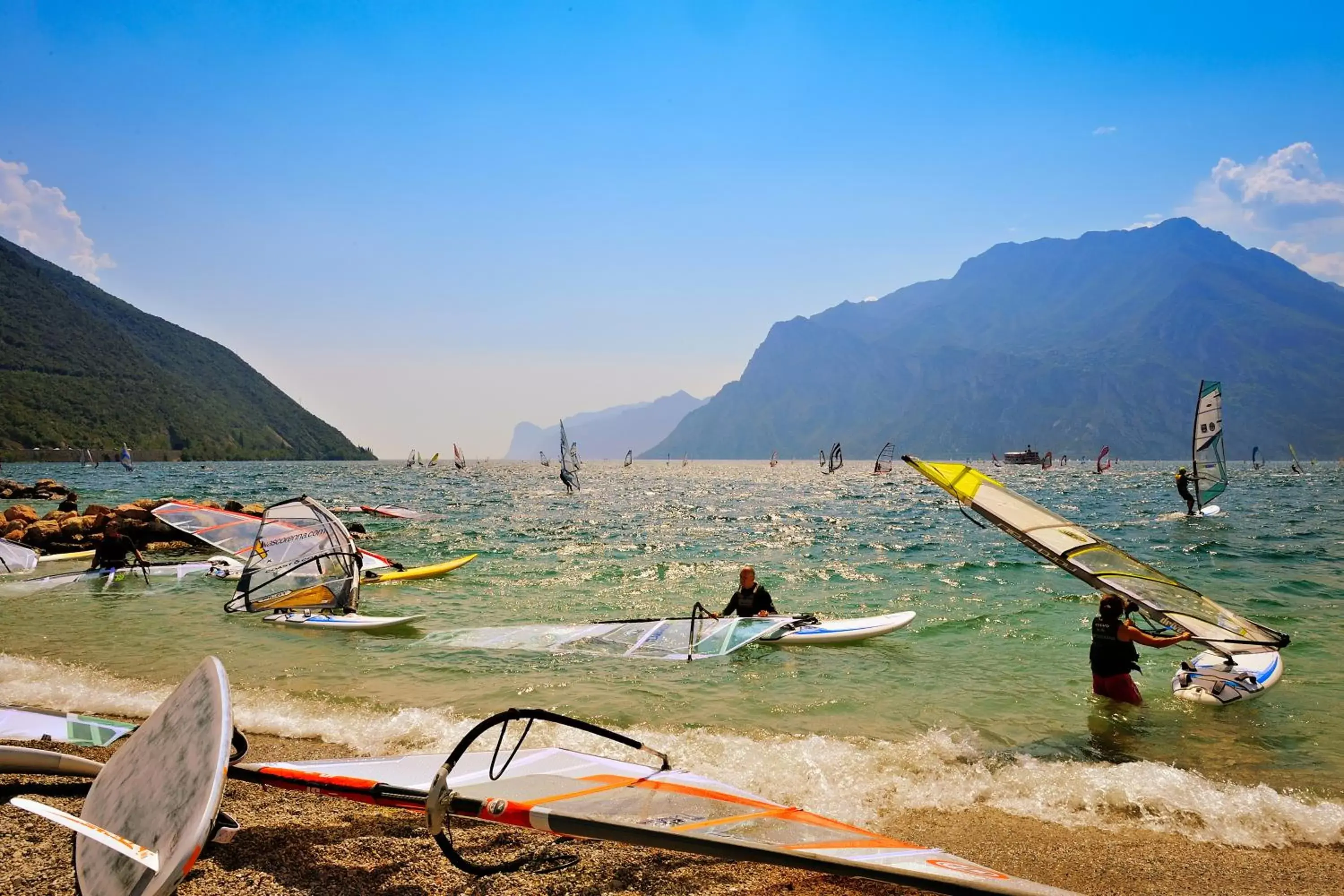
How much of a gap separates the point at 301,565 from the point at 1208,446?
3342cm

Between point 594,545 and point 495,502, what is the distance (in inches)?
928

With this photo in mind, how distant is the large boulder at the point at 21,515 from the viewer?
2312cm

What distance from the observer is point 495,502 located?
47.2 meters

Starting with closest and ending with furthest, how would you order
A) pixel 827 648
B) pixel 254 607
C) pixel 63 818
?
pixel 63 818 → pixel 827 648 → pixel 254 607

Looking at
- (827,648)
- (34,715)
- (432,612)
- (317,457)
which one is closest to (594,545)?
(432,612)

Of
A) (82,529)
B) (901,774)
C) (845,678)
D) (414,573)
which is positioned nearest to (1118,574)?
(901,774)

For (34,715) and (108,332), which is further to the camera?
(108,332)

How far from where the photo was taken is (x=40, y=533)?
2127 centimetres

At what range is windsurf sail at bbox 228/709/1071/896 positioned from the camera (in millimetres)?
3383

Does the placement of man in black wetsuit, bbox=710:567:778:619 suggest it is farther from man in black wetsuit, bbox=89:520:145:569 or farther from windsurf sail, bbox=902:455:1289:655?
man in black wetsuit, bbox=89:520:145:569

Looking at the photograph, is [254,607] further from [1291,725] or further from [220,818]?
[1291,725]

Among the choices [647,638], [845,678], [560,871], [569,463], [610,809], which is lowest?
[845,678]

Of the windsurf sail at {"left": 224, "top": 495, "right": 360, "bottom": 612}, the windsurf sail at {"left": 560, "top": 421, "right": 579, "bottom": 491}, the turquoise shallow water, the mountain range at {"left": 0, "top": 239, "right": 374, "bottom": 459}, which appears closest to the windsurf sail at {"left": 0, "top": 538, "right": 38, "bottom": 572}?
the turquoise shallow water

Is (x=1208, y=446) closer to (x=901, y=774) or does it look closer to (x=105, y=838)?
(x=901, y=774)
